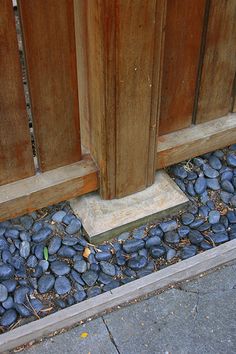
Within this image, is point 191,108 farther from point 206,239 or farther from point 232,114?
point 206,239

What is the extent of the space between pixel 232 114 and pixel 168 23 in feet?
2.23

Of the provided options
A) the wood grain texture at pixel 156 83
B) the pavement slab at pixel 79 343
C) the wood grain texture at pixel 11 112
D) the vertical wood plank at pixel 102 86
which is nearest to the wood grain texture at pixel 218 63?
the wood grain texture at pixel 156 83

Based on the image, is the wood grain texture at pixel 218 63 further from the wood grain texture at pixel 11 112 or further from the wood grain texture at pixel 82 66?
the wood grain texture at pixel 11 112

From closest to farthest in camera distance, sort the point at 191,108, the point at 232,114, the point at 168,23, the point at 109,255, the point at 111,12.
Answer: the point at 111,12 → the point at 168,23 → the point at 109,255 → the point at 191,108 → the point at 232,114

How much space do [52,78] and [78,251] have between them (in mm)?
732

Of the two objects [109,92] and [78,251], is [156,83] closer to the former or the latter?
[109,92]

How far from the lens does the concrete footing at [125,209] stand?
209 cm

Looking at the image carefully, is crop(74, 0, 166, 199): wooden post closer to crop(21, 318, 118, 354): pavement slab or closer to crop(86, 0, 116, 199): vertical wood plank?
crop(86, 0, 116, 199): vertical wood plank

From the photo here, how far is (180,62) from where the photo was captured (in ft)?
6.61

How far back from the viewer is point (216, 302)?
190 cm

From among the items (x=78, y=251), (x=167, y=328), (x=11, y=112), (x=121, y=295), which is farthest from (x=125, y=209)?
(x=11, y=112)

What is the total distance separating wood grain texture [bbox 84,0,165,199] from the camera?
1.64 metres

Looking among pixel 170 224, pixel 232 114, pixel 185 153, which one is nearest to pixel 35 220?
pixel 170 224

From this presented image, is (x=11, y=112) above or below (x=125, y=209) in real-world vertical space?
above
